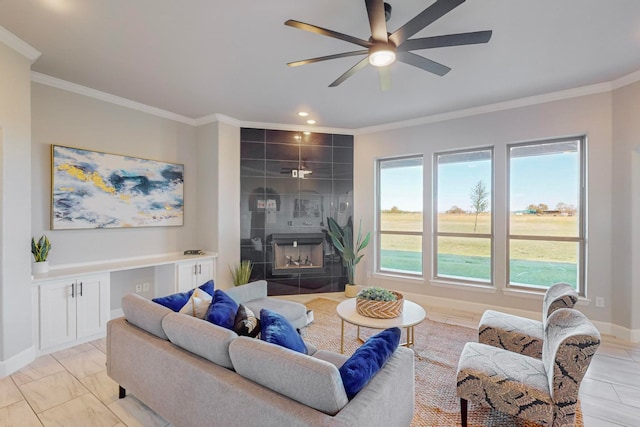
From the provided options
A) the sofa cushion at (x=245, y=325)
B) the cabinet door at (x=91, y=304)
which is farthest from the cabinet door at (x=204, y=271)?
the sofa cushion at (x=245, y=325)

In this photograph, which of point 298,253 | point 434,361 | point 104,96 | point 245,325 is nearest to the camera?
point 245,325

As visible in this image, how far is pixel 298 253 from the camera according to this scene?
17.2 ft

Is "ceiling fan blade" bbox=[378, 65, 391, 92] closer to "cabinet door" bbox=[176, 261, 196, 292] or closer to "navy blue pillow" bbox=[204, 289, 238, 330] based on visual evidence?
"navy blue pillow" bbox=[204, 289, 238, 330]

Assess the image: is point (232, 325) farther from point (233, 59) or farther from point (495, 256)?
point (495, 256)

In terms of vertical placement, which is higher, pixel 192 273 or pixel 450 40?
pixel 450 40

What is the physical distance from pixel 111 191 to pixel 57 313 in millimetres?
1554

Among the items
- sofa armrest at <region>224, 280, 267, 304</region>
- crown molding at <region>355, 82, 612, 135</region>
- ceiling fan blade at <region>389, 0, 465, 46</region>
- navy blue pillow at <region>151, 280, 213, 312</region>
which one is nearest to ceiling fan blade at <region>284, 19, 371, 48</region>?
ceiling fan blade at <region>389, 0, 465, 46</region>

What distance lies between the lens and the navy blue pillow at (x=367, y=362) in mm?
1366

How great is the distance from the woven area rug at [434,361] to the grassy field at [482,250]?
1171mm

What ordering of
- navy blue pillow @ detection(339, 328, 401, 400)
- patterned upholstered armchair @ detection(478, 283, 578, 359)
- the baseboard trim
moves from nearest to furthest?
navy blue pillow @ detection(339, 328, 401, 400) < patterned upholstered armchair @ detection(478, 283, 578, 359) < the baseboard trim

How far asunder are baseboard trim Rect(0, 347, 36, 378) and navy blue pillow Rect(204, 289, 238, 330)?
2.01 metres

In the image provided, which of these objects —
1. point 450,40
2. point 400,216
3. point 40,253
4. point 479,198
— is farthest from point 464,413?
point 40,253

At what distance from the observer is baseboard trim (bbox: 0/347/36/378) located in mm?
2518

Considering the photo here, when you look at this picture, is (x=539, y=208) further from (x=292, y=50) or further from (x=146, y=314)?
(x=146, y=314)
